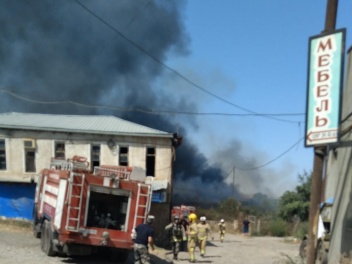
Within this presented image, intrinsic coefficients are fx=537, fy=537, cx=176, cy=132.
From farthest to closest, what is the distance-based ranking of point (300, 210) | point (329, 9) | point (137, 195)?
point (300, 210), point (137, 195), point (329, 9)

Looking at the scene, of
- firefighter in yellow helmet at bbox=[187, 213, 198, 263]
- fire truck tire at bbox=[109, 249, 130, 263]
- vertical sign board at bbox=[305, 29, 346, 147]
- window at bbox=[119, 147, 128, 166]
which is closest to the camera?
vertical sign board at bbox=[305, 29, 346, 147]

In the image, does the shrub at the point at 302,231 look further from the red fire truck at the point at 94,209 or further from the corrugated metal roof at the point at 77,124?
the red fire truck at the point at 94,209

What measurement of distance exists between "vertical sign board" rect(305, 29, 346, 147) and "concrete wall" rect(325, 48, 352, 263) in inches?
146

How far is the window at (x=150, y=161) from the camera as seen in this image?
28.4 m

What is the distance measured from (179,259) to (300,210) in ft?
114

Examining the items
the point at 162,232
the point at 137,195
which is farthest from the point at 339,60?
the point at 162,232

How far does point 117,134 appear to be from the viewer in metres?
28.2

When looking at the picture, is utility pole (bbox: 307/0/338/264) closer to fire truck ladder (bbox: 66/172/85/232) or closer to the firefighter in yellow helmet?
fire truck ladder (bbox: 66/172/85/232)

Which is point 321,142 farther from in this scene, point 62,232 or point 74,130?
point 74,130

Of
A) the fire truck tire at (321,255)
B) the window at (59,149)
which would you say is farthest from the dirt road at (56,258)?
the window at (59,149)

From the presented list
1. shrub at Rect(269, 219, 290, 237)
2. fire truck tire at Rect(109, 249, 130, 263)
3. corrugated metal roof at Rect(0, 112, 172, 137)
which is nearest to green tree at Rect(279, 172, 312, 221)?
shrub at Rect(269, 219, 290, 237)

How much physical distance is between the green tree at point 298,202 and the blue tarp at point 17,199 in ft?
97.9

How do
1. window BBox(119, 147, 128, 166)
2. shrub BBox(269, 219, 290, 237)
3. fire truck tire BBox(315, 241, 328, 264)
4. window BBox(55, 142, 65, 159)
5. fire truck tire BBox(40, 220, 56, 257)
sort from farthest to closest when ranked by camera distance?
shrub BBox(269, 219, 290, 237) < window BBox(55, 142, 65, 159) < window BBox(119, 147, 128, 166) < fire truck tire BBox(40, 220, 56, 257) < fire truck tire BBox(315, 241, 328, 264)

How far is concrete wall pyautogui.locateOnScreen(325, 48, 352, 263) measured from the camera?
40.6 feet
